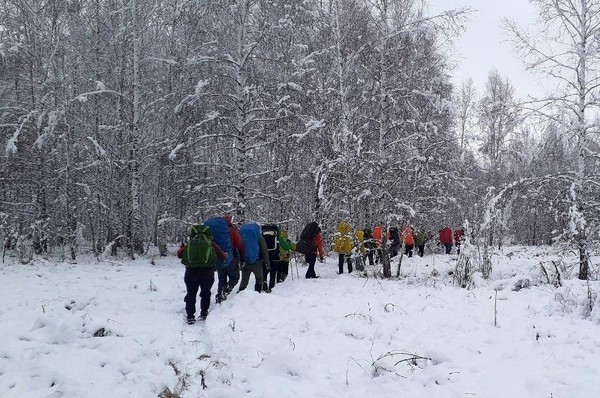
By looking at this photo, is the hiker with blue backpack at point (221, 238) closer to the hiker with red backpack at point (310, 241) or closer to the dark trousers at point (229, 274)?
the dark trousers at point (229, 274)

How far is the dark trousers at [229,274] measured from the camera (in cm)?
852

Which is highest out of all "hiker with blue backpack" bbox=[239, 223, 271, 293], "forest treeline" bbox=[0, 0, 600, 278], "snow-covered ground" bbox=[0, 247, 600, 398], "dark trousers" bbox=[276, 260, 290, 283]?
"forest treeline" bbox=[0, 0, 600, 278]

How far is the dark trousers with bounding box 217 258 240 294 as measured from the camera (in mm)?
8516

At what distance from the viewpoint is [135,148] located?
53.0 ft

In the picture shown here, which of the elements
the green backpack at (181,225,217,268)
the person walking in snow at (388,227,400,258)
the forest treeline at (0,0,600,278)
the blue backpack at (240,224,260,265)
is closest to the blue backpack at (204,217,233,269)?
the green backpack at (181,225,217,268)

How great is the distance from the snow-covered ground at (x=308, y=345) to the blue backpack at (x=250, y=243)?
1.06 meters

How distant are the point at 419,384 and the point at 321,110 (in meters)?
11.8

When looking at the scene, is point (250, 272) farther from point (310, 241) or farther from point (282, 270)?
point (310, 241)

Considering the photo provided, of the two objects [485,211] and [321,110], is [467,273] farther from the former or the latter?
→ [321,110]

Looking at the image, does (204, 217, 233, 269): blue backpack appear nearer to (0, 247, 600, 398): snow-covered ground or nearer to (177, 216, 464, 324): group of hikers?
(177, 216, 464, 324): group of hikers

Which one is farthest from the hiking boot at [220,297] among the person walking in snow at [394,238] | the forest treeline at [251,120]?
the person walking in snow at [394,238]

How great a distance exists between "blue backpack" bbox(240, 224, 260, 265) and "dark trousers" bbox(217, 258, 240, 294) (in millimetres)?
279

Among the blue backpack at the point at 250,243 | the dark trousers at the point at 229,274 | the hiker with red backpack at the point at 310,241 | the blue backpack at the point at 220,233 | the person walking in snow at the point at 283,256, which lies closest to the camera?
the blue backpack at the point at 220,233

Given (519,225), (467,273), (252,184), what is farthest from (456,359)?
(519,225)
